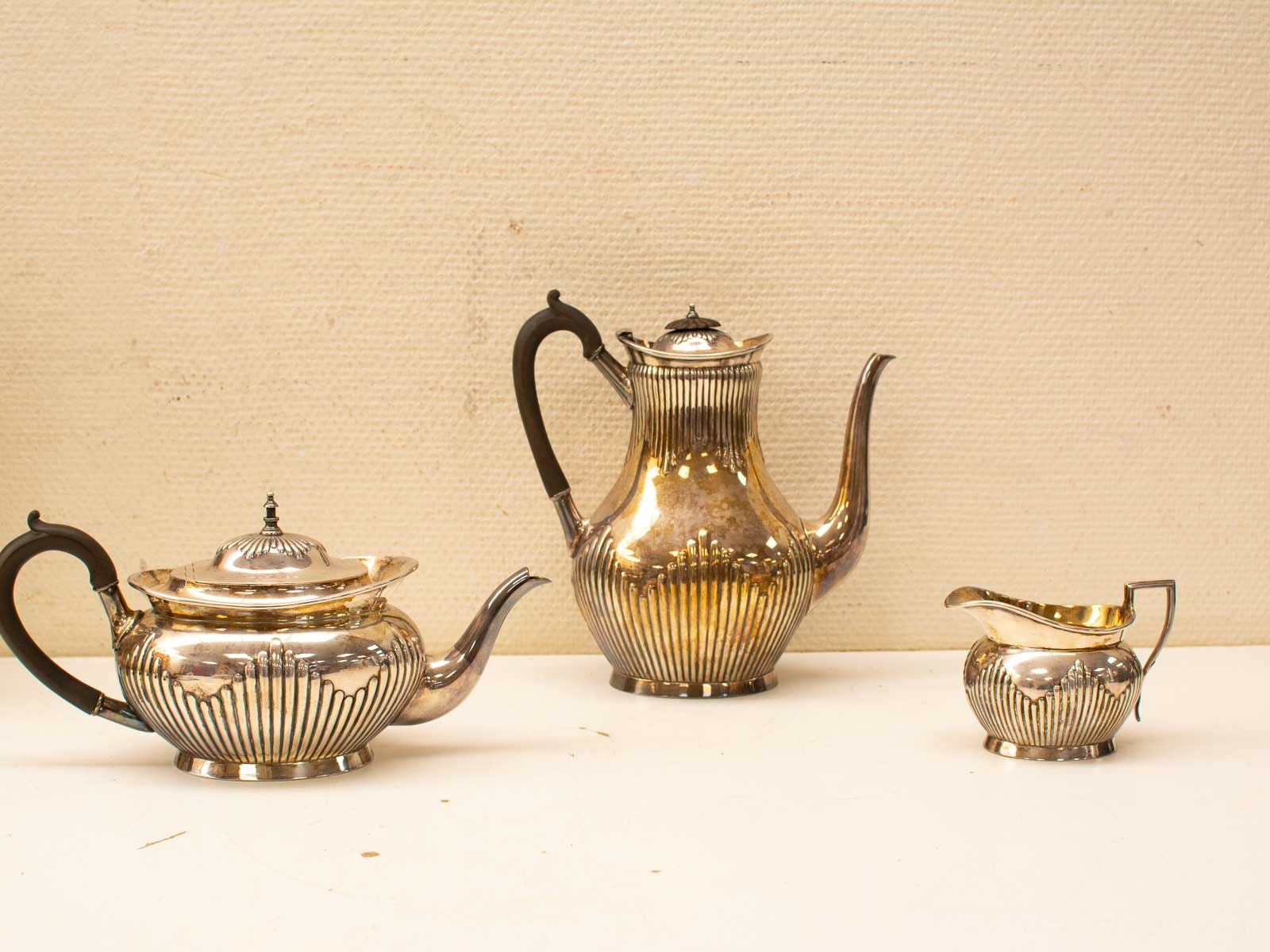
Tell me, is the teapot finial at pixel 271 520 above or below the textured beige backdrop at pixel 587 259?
below

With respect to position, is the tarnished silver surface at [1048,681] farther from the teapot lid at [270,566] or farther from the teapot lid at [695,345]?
the teapot lid at [270,566]

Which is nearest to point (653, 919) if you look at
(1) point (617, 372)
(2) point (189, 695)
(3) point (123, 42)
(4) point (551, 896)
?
(4) point (551, 896)

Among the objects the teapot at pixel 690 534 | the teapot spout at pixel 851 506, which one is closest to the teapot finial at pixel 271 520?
the teapot at pixel 690 534

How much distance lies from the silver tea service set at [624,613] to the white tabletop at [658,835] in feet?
0.11

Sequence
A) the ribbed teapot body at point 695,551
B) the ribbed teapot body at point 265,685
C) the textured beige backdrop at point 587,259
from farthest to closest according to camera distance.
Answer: the textured beige backdrop at point 587,259 < the ribbed teapot body at point 695,551 < the ribbed teapot body at point 265,685

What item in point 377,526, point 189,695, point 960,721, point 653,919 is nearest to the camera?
point 653,919

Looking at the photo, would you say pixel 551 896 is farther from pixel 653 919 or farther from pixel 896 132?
pixel 896 132

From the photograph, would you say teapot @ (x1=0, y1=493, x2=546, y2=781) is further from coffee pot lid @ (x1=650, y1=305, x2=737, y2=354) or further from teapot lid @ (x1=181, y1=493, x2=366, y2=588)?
coffee pot lid @ (x1=650, y1=305, x2=737, y2=354)

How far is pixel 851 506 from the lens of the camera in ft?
3.75

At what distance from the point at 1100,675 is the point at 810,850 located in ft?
0.84

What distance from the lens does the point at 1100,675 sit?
88 cm

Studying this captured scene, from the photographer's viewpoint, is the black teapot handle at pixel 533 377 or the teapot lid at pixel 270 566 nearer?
the teapot lid at pixel 270 566

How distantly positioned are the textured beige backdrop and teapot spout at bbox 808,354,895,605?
0.11m

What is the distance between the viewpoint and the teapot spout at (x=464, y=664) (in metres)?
0.93
